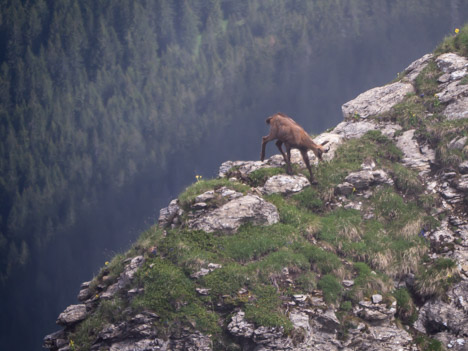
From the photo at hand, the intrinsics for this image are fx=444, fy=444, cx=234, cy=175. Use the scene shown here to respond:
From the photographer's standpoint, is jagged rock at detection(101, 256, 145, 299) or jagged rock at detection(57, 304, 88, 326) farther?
jagged rock at detection(101, 256, 145, 299)

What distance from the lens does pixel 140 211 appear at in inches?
1468

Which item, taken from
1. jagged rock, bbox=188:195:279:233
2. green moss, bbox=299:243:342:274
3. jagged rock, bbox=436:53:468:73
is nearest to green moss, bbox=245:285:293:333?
green moss, bbox=299:243:342:274

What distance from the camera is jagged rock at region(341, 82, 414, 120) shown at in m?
16.3

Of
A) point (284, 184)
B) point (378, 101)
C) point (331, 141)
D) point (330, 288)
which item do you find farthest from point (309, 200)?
point (378, 101)

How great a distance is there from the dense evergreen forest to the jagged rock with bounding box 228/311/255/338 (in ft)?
91.0

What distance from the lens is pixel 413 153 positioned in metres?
14.3

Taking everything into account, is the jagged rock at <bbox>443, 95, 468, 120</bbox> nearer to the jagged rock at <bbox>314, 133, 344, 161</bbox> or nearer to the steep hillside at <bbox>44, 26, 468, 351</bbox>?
the steep hillside at <bbox>44, 26, 468, 351</bbox>

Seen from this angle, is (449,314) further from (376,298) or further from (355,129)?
(355,129)

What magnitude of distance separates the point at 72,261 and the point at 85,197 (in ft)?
16.6

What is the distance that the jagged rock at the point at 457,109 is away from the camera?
557 inches

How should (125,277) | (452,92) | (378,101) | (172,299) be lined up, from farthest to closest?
1. (378,101)
2. (452,92)
3. (125,277)
4. (172,299)

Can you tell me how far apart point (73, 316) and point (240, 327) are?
4.53 meters

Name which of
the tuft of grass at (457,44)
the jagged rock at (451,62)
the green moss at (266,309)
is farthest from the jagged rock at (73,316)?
the tuft of grass at (457,44)

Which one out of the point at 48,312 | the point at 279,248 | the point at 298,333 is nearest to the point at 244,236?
the point at 279,248
